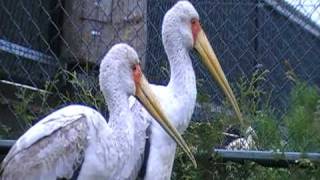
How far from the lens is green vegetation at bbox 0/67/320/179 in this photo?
17.3ft

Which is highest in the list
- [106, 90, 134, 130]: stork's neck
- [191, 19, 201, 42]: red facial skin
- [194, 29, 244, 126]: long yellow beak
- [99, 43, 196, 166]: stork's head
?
[191, 19, 201, 42]: red facial skin

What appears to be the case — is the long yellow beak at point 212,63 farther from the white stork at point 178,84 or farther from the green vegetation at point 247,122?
the green vegetation at point 247,122

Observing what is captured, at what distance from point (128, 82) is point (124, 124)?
248 mm

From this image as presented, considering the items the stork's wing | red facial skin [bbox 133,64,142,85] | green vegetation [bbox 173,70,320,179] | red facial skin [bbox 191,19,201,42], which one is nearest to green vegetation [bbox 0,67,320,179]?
green vegetation [bbox 173,70,320,179]

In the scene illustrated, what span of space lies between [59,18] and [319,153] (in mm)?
1776

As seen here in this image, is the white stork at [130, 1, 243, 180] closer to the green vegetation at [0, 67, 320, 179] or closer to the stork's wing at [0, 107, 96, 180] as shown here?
the green vegetation at [0, 67, 320, 179]

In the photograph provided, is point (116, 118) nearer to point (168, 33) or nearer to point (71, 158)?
point (71, 158)

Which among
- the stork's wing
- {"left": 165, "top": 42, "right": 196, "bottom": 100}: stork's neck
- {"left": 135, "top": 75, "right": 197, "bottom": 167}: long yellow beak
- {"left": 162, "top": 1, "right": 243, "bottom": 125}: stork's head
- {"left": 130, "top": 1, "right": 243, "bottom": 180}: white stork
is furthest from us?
{"left": 162, "top": 1, "right": 243, "bottom": 125}: stork's head

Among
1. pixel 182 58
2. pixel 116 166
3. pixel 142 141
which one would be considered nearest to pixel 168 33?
pixel 182 58

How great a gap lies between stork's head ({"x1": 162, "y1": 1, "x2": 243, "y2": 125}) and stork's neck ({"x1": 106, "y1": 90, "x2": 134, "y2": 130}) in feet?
1.99

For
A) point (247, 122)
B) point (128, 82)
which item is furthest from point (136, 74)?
point (247, 122)

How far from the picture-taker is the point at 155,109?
5.10m

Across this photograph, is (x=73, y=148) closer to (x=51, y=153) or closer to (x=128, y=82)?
(x=51, y=153)

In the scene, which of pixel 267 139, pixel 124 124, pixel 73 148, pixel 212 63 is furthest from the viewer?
pixel 212 63
